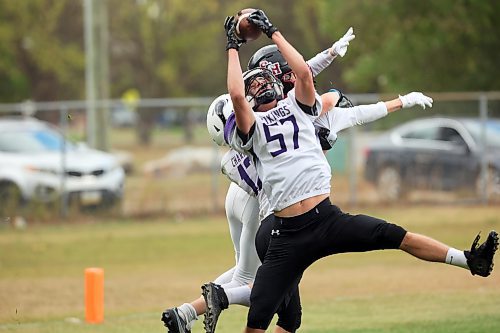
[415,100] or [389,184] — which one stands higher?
[389,184]

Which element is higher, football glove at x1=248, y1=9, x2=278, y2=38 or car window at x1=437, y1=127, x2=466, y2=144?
car window at x1=437, y1=127, x2=466, y2=144

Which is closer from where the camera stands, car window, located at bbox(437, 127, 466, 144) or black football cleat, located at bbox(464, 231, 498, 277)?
black football cleat, located at bbox(464, 231, 498, 277)

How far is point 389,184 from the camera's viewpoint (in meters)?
22.2

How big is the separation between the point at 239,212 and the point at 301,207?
114 centimetres

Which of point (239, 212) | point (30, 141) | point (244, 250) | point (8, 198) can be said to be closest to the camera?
point (244, 250)

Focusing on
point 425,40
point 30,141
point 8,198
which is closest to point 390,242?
point 8,198

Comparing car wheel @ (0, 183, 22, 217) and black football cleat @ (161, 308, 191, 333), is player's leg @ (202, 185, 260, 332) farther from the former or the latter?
car wheel @ (0, 183, 22, 217)

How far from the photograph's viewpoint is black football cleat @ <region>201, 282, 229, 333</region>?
7.85 metres

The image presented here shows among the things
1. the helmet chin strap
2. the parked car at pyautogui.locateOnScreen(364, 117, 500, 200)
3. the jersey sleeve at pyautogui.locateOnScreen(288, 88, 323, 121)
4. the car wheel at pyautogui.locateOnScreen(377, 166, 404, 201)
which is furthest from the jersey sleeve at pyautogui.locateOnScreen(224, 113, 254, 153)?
the car wheel at pyautogui.locateOnScreen(377, 166, 404, 201)

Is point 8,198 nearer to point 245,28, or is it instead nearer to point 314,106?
point 245,28

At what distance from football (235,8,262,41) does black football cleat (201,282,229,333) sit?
6.02 feet

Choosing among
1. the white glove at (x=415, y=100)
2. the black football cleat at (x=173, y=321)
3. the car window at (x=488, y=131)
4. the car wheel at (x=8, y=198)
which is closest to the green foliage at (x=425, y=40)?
the car window at (x=488, y=131)

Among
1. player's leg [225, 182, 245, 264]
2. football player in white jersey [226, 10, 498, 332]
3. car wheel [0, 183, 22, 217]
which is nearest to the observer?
football player in white jersey [226, 10, 498, 332]

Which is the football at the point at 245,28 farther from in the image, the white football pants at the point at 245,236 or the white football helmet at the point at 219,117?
the white football pants at the point at 245,236
